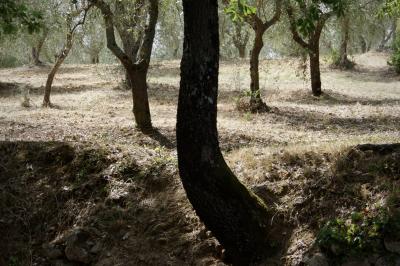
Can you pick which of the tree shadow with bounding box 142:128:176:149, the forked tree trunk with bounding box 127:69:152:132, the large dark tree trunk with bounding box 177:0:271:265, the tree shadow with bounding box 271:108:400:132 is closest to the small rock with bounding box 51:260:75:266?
the large dark tree trunk with bounding box 177:0:271:265

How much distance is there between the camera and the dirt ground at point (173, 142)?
20.8 ft

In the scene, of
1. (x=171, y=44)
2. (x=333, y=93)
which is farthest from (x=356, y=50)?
(x=333, y=93)

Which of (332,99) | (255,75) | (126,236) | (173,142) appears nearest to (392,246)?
(126,236)

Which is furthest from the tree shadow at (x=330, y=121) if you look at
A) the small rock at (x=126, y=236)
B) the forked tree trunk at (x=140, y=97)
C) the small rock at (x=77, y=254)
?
the small rock at (x=77, y=254)

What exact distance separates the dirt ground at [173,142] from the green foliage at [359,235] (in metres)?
0.31

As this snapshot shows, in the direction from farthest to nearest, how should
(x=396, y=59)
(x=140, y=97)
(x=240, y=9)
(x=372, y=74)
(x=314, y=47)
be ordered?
(x=372, y=74), (x=396, y=59), (x=314, y=47), (x=140, y=97), (x=240, y=9)

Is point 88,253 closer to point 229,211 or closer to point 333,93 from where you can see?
point 229,211

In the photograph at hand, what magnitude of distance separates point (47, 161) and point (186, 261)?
10.9 feet

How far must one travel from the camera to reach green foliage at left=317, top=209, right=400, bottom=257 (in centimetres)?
529

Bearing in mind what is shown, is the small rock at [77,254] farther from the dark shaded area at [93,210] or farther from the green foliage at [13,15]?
the green foliage at [13,15]

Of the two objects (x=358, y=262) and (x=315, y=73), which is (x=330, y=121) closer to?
(x=315, y=73)

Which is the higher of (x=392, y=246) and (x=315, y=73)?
(x=315, y=73)

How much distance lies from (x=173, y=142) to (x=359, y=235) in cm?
666

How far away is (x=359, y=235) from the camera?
536 centimetres
